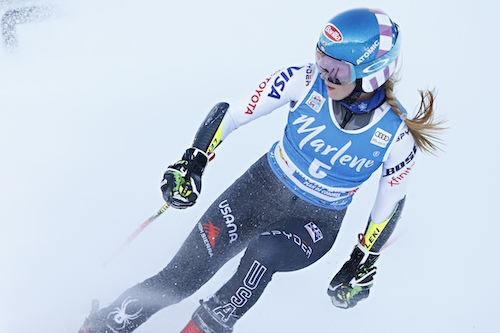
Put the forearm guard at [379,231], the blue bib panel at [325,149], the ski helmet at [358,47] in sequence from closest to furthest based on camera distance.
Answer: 1. the ski helmet at [358,47]
2. the blue bib panel at [325,149]
3. the forearm guard at [379,231]

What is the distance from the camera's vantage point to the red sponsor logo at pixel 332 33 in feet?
8.32

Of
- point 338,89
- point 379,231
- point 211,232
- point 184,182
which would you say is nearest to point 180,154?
point 211,232

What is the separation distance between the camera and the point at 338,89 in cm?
265

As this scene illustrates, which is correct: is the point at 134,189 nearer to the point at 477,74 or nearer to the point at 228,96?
the point at 228,96

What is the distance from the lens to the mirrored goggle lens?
8.41 ft

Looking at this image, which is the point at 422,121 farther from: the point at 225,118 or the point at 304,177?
the point at 225,118

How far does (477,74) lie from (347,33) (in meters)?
3.61

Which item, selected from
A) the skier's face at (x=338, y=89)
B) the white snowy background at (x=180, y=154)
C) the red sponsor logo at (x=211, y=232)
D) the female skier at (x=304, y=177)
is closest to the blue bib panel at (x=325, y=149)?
the female skier at (x=304, y=177)

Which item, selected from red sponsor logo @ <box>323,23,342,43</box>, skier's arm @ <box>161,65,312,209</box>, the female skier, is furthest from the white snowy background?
red sponsor logo @ <box>323,23,342,43</box>

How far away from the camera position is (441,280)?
4.63m

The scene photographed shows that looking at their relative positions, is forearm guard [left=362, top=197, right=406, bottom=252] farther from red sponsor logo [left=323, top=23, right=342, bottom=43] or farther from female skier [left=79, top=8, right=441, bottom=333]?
red sponsor logo [left=323, top=23, right=342, bottom=43]

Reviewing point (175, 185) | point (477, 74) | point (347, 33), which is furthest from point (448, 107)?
point (175, 185)

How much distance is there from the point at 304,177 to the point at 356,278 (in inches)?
24.2

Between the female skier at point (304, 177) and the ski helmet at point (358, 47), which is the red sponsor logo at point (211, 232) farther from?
the ski helmet at point (358, 47)
